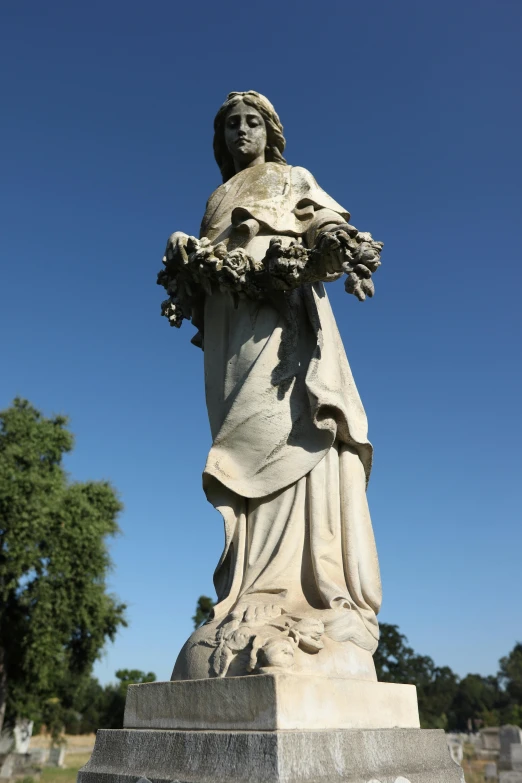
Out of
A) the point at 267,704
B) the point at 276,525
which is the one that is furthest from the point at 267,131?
Result: the point at 267,704

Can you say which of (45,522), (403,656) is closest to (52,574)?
(45,522)

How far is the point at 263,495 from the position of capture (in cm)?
395

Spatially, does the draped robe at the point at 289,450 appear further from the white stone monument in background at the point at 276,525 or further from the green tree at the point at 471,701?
the green tree at the point at 471,701

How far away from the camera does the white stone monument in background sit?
113 inches

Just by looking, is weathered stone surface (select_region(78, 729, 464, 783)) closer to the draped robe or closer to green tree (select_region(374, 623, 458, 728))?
the draped robe

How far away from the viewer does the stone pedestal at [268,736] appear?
264cm

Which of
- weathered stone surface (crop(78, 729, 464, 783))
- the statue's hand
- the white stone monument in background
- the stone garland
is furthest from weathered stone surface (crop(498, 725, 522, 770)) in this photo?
the statue's hand

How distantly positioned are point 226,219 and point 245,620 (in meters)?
2.99

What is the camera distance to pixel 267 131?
5551mm

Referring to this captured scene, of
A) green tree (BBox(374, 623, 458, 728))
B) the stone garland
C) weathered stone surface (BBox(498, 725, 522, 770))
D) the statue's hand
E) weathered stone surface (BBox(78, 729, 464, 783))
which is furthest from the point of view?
green tree (BBox(374, 623, 458, 728))

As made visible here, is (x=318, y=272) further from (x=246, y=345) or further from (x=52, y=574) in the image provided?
(x=52, y=574)

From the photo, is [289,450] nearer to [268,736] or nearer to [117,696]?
[268,736]

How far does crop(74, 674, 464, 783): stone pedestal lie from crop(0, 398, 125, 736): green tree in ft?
68.0

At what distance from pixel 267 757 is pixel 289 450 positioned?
6.04 feet
